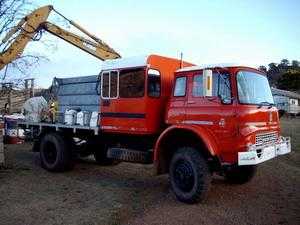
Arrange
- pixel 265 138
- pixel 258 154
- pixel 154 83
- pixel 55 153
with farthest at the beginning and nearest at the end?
pixel 55 153 → pixel 154 83 → pixel 265 138 → pixel 258 154

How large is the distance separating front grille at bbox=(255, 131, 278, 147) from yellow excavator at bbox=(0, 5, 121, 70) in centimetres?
701

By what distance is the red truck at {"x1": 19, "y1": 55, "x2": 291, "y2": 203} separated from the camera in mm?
8726

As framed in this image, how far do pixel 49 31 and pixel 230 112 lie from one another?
8475 mm

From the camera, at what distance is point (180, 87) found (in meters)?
9.81

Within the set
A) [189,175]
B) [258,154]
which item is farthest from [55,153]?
[258,154]

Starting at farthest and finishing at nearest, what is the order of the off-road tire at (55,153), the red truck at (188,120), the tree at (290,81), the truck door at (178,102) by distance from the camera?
the tree at (290,81)
the off-road tire at (55,153)
the truck door at (178,102)
the red truck at (188,120)

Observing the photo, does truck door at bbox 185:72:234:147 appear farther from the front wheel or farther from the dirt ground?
the dirt ground

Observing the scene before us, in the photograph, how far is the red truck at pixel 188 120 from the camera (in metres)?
8.73

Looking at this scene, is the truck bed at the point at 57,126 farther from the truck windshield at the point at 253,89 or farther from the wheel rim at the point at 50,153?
the truck windshield at the point at 253,89

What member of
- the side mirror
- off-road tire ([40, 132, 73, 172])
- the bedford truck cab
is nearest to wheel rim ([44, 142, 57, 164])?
off-road tire ([40, 132, 73, 172])

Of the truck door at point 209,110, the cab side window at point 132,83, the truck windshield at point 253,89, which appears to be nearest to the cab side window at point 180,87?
the truck door at point 209,110

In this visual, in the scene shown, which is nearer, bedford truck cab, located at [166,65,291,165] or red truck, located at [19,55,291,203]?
bedford truck cab, located at [166,65,291,165]

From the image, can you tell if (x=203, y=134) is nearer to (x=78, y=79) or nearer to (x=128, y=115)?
(x=128, y=115)

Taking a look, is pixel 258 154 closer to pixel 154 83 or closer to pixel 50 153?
pixel 154 83
